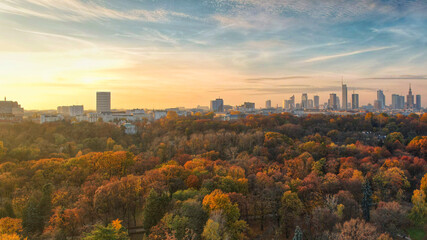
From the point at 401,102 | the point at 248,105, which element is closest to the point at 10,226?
the point at 248,105

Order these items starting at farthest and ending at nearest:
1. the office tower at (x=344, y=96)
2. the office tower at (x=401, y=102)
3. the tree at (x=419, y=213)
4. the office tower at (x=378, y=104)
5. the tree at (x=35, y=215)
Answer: the office tower at (x=401, y=102)
the office tower at (x=378, y=104)
the office tower at (x=344, y=96)
the tree at (x=419, y=213)
the tree at (x=35, y=215)

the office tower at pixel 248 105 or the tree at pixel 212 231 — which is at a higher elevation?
the office tower at pixel 248 105

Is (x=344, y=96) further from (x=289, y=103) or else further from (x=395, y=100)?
(x=395, y=100)

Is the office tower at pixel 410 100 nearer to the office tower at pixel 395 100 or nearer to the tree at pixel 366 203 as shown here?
the office tower at pixel 395 100

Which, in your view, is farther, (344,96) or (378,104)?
(344,96)

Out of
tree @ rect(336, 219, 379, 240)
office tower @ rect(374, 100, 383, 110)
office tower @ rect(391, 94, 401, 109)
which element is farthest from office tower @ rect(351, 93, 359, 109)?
tree @ rect(336, 219, 379, 240)

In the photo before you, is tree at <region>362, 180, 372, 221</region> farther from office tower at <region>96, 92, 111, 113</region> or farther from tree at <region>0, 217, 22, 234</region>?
office tower at <region>96, 92, 111, 113</region>

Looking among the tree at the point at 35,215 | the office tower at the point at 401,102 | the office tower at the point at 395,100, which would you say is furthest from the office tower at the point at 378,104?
the tree at the point at 35,215

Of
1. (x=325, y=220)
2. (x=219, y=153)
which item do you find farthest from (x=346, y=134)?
(x=325, y=220)

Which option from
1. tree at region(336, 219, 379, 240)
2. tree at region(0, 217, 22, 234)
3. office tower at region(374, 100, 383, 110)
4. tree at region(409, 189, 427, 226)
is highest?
office tower at region(374, 100, 383, 110)
